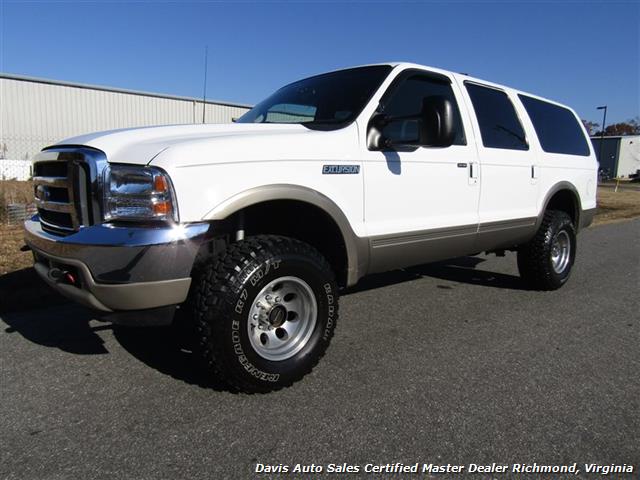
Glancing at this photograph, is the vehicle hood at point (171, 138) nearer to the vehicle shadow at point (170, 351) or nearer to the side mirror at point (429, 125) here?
the side mirror at point (429, 125)

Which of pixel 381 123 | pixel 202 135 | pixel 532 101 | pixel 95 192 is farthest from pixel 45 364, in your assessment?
pixel 532 101

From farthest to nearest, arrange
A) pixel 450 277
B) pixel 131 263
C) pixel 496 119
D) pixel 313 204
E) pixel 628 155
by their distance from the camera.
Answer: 1. pixel 628 155
2. pixel 450 277
3. pixel 496 119
4. pixel 313 204
5. pixel 131 263

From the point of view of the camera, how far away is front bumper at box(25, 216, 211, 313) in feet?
8.13

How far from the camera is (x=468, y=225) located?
4223 millimetres

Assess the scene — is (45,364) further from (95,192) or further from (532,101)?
(532,101)

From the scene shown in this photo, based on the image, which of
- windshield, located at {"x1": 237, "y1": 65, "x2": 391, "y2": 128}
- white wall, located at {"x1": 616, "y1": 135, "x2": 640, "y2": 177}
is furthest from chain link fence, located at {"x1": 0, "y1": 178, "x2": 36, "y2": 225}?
white wall, located at {"x1": 616, "y1": 135, "x2": 640, "y2": 177}

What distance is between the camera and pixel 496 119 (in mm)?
4633

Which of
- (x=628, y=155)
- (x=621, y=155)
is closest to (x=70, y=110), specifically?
(x=621, y=155)

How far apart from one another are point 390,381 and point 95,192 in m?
2.03

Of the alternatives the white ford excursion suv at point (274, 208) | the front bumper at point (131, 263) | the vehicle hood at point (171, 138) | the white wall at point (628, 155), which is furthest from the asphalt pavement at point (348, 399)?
the white wall at point (628, 155)

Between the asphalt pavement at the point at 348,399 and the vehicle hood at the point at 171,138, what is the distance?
1373mm

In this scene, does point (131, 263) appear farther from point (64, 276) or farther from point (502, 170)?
point (502, 170)

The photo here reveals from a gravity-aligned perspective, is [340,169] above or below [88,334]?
above

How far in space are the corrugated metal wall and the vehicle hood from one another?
1838cm
